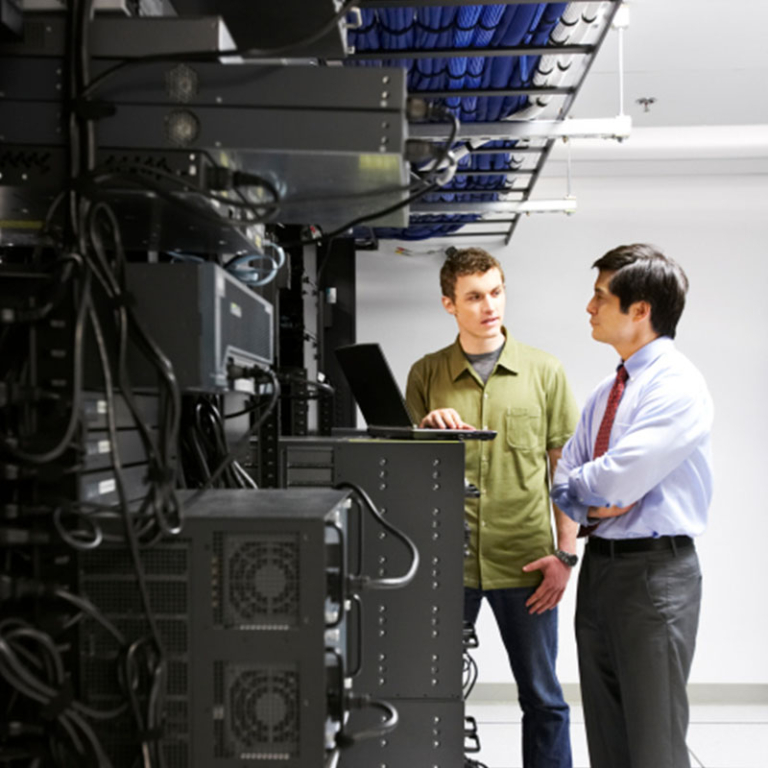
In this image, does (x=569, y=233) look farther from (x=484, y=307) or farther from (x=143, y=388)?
(x=143, y=388)

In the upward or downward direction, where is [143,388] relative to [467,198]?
downward

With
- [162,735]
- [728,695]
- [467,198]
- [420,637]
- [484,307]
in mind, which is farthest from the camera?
[728,695]

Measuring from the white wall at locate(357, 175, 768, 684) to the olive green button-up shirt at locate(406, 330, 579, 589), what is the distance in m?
1.74

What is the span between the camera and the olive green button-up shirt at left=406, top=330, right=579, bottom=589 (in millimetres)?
2512

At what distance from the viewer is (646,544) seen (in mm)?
2123

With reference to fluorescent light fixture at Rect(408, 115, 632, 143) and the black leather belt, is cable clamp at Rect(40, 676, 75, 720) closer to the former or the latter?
the black leather belt

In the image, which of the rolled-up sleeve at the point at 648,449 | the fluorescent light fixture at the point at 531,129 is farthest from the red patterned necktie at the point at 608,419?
the fluorescent light fixture at the point at 531,129

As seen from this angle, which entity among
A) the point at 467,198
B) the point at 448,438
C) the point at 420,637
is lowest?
the point at 420,637

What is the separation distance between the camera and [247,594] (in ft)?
3.33

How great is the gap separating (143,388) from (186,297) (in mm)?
122

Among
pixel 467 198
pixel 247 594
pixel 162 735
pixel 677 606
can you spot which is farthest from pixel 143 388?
pixel 467 198

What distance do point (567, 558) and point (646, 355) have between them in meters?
0.61

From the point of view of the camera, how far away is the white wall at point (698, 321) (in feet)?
14.0

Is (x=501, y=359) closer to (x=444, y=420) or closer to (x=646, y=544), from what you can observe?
(x=444, y=420)
